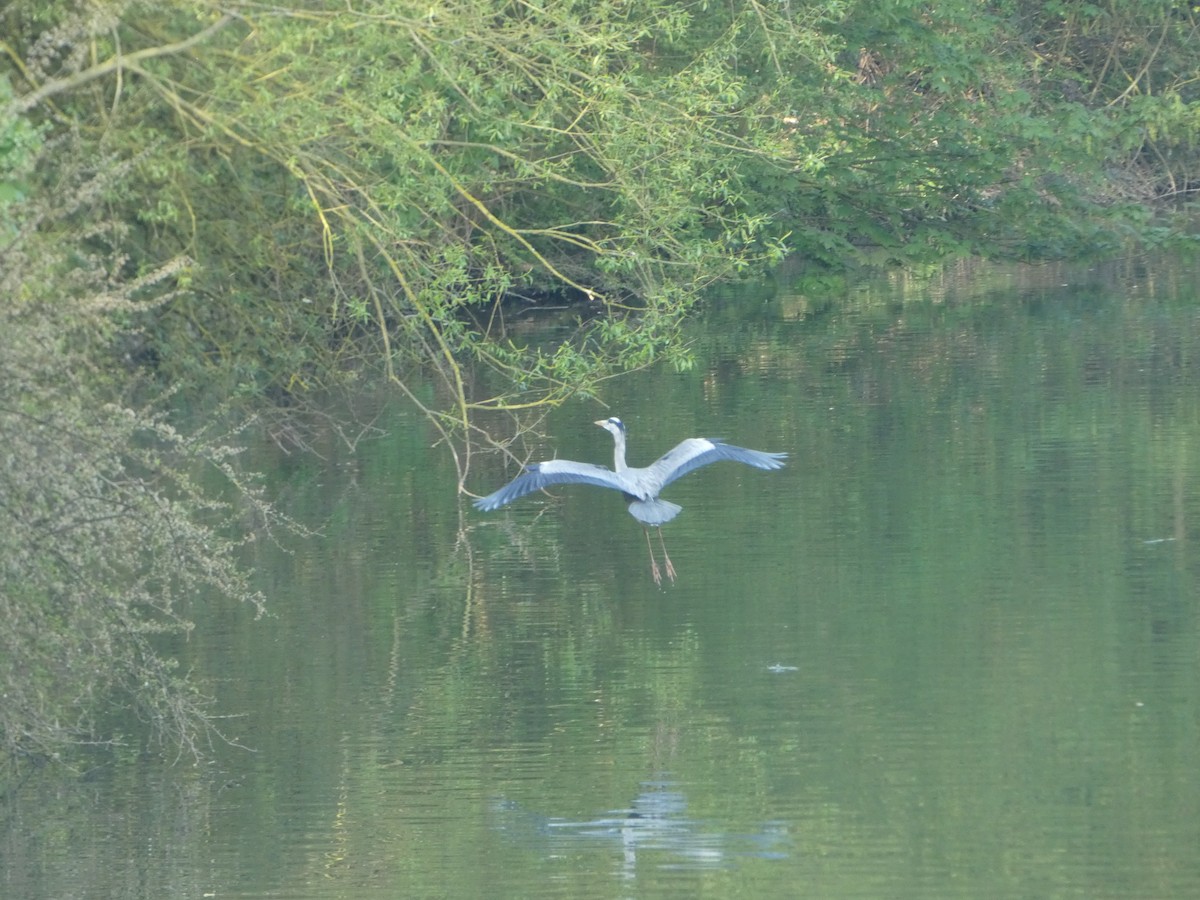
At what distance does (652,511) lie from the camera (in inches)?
445

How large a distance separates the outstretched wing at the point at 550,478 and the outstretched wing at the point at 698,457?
0.35 m

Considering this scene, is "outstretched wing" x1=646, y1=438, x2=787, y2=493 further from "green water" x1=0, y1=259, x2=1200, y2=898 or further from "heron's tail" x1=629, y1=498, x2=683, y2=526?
"green water" x1=0, y1=259, x2=1200, y2=898

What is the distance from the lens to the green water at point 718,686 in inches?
285

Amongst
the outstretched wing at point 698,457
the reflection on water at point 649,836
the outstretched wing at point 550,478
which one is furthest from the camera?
the outstretched wing at point 698,457

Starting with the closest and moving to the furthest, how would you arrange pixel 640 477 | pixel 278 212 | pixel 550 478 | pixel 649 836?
pixel 649 836 < pixel 550 478 < pixel 640 477 < pixel 278 212

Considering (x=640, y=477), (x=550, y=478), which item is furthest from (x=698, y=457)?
(x=550, y=478)

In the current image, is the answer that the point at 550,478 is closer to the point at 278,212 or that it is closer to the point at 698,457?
the point at 698,457

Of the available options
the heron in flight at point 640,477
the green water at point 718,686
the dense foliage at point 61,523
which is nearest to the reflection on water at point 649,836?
the green water at point 718,686

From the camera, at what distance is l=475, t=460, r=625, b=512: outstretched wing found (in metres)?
11.2

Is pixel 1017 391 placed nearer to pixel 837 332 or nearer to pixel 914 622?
pixel 837 332

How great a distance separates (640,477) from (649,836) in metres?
4.26

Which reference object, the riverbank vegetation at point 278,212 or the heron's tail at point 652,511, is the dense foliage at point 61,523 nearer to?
the riverbank vegetation at point 278,212

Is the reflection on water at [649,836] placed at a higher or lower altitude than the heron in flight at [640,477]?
lower

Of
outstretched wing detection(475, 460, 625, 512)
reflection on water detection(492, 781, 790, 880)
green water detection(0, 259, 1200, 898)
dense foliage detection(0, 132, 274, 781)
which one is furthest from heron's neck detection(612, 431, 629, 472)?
reflection on water detection(492, 781, 790, 880)
